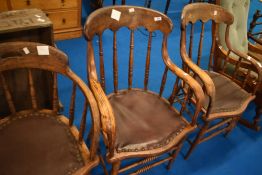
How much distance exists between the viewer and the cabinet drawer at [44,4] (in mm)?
2419

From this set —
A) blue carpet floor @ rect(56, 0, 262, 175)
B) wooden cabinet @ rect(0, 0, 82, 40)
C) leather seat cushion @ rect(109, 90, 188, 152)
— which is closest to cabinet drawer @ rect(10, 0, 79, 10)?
wooden cabinet @ rect(0, 0, 82, 40)

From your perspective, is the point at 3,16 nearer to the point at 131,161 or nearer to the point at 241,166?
the point at 131,161

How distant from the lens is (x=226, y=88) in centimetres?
181

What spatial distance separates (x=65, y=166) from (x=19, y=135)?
0.29 metres

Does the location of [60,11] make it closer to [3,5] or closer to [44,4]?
[44,4]

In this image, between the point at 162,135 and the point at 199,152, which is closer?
the point at 162,135

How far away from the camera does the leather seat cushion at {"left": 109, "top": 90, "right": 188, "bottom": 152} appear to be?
4.13 feet

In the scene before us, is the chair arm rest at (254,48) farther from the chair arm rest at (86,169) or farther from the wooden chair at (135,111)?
the chair arm rest at (86,169)

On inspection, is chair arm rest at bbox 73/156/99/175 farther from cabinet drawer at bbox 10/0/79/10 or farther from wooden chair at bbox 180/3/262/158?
cabinet drawer at bbox 10/0/79/10

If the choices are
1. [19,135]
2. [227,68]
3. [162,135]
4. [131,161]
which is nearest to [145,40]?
[227,68]

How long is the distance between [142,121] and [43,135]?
53 centimetres

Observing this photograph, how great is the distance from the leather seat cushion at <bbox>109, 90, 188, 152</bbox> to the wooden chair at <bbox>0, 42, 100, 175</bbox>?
209mm

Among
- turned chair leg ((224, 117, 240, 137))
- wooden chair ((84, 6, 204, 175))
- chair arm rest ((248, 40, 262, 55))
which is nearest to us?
wooden chair ((84, 6, 204, 175))

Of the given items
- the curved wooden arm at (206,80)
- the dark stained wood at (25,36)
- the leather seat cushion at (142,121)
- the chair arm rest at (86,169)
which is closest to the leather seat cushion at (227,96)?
the curved wooden arm at (206,80)
